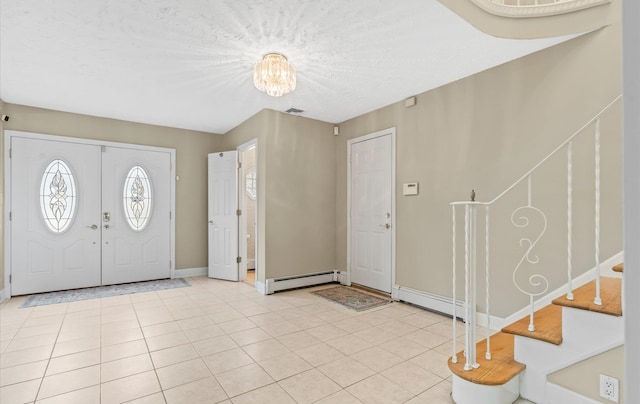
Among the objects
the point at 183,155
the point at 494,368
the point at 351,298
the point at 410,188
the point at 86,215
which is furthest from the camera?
the point at 183,155

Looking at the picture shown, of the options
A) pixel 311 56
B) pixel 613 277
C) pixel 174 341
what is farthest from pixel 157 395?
pixel 613 277

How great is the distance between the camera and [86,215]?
4879 millimetres

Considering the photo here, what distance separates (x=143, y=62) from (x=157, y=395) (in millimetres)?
2850

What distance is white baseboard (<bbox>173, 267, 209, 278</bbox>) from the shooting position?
5.64m

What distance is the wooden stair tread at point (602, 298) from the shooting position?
1.81 meters

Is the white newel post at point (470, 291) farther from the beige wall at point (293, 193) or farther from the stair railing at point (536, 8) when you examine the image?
the beige wall at point (293, 193)

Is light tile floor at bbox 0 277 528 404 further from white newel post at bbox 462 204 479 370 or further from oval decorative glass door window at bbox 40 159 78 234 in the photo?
oval decorative glass door window at bbox 40 159 78 234

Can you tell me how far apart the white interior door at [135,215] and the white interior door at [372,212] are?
3.13 m

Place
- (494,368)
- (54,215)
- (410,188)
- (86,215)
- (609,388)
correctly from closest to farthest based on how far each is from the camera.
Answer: (609,388), (494,368), (410,188), (54,215), (86,215)

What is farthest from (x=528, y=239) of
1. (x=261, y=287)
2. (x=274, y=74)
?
(x=261, y=287)

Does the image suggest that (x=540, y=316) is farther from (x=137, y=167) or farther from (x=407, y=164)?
(x=137, y=167)

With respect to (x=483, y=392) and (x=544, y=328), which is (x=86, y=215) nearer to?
(x=483, y=392)

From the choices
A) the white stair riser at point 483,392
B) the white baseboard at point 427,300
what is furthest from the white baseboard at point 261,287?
the white stair riser at point 483,392

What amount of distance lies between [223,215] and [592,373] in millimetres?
4944
